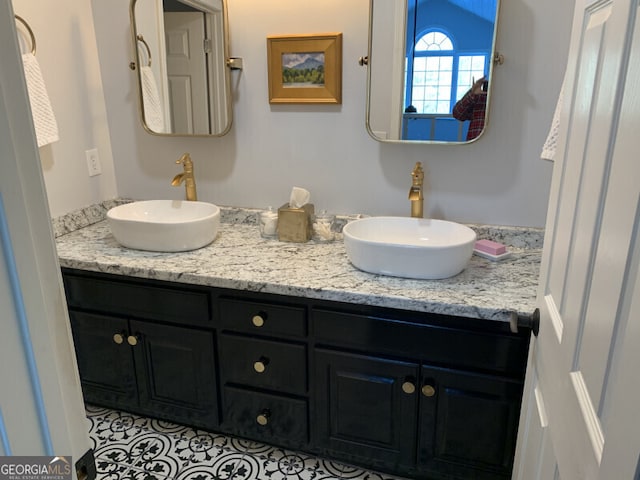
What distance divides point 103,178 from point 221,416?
4.02 ft

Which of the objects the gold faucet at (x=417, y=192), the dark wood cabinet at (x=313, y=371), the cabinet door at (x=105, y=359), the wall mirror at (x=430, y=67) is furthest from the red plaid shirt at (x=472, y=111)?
the cabinet door at (x=105, y=359)

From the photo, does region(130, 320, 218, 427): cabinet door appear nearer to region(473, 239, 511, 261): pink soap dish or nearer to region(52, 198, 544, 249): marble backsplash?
region(52, 198, 544, 249): marble backsplash

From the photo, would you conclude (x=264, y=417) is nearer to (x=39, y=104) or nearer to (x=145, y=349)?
(x=145, y=349)

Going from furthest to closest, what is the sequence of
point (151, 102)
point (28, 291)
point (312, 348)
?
point (151, 102)
point (312, 348)
point (28, 291)

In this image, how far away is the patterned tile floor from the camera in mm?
1771

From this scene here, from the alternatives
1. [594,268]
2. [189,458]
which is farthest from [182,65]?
[594,268]

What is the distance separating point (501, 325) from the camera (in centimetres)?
142

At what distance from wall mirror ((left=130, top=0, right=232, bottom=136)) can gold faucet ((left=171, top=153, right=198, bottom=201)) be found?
127mm

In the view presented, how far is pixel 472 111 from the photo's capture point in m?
→ 1.74

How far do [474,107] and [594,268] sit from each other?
44.3 inches

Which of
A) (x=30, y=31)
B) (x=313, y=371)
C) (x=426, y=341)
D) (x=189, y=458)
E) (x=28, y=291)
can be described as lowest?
(x=189, y=458)

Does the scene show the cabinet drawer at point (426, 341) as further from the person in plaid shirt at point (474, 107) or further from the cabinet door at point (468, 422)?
the person in plaid shirt at point (474, 107)

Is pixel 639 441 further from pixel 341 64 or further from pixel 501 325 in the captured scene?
pixel 341 64

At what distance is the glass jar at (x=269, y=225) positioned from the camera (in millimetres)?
1986
